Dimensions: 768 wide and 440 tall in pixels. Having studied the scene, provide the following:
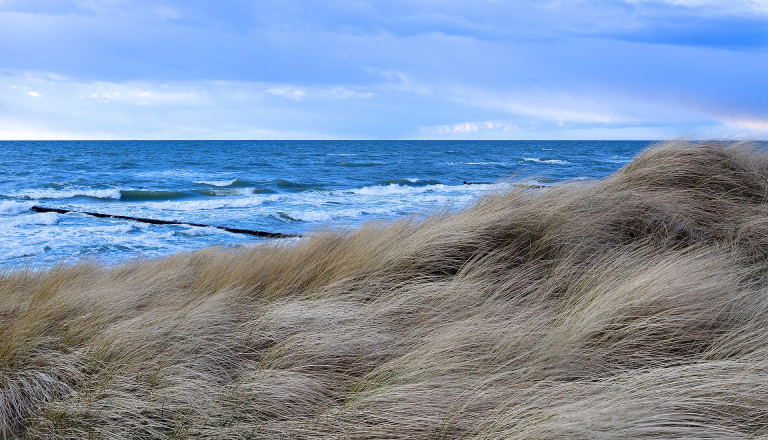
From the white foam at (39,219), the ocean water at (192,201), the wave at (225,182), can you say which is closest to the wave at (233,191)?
the ocean water at (192,201)

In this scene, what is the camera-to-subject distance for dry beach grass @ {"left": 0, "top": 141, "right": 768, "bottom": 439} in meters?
2.37

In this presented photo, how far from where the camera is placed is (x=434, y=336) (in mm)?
3164

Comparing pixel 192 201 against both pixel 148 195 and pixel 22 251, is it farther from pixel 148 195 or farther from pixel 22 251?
pixel 22 251

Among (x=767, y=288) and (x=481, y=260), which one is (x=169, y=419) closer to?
(x=481, y=260)

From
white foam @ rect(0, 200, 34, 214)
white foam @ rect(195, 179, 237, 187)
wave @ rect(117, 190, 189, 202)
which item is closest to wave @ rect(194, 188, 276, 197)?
wave @ rect(117, 190, 189, 202)

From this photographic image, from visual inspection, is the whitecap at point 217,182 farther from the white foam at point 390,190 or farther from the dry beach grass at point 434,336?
the dry beach grass at point 434,336

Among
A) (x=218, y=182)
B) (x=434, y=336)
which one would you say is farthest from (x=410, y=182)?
(x=434, y=336)

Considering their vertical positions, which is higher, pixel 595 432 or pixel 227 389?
pixel 595 432

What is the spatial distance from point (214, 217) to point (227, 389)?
14413 mm

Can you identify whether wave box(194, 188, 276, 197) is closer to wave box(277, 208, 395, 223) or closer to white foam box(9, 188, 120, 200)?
white foam box(9, 188, 120, 200)

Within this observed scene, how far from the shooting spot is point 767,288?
12.1ft

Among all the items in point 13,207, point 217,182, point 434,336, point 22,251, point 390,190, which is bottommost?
point 22,251

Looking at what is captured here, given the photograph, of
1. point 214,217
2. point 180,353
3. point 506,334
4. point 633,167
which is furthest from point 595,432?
point 214,217

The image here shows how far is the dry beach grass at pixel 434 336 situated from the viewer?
2.37 metres
